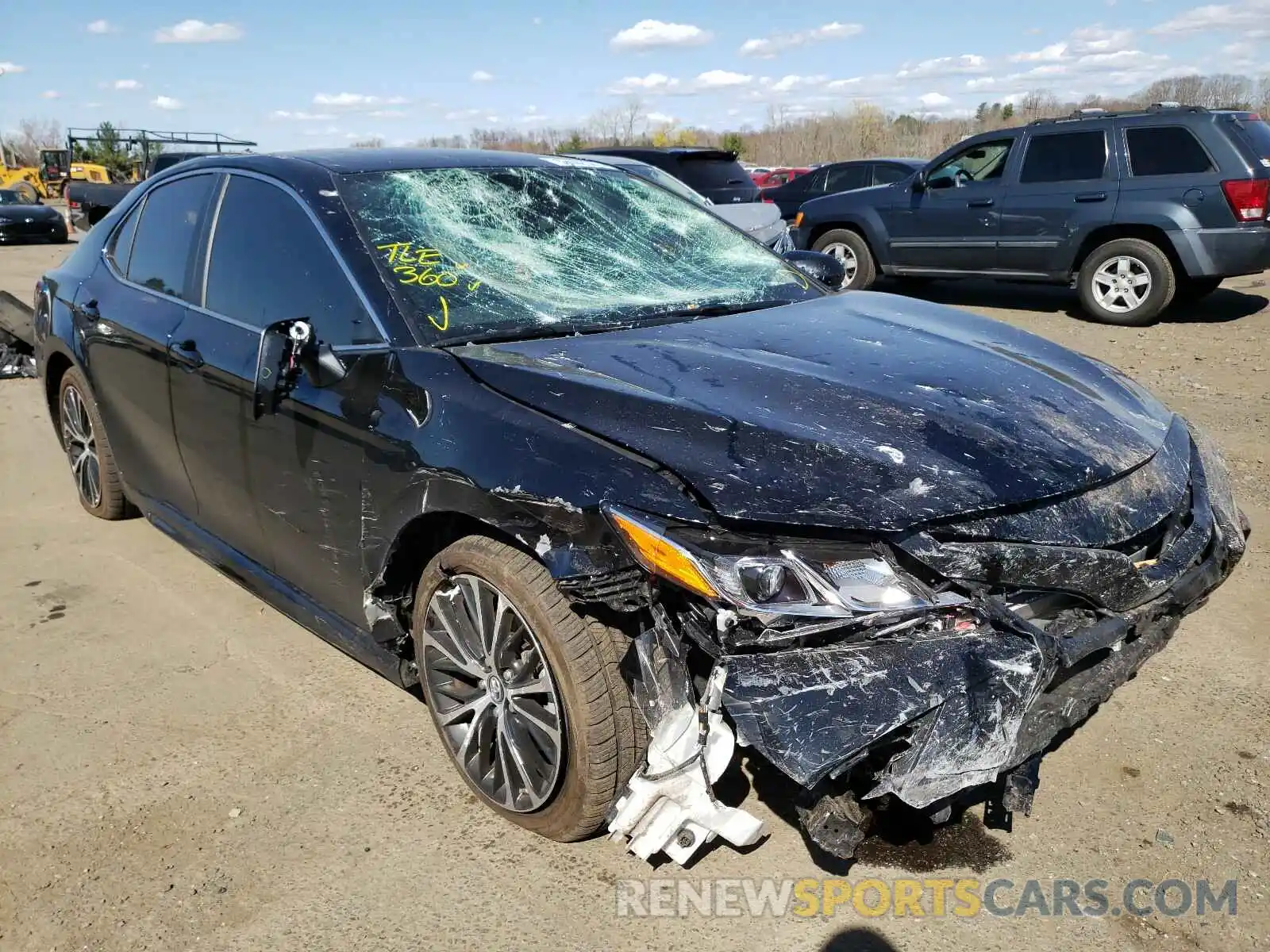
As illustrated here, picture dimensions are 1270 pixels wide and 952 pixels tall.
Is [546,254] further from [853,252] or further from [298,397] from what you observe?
[853,252]

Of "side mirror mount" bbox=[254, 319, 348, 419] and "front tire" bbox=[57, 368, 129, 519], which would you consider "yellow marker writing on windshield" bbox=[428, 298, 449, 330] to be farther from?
"front tire" bbox=[57, 368, 129, 519]

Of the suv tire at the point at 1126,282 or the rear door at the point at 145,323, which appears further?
the suv tire at the point at 1126,282

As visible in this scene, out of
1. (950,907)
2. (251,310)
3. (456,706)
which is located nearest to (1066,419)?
(950,907)

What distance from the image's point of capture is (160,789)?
2898mm

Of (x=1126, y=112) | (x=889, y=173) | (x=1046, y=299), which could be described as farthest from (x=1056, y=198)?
(x=889, y=173)

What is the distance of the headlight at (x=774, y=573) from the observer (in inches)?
82.4

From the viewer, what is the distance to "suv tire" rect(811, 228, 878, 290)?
11.3 metres

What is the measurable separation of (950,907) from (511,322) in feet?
6.22

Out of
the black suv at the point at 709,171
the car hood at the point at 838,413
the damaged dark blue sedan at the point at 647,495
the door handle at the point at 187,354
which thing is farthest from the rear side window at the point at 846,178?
the door handle at the point at 187,354

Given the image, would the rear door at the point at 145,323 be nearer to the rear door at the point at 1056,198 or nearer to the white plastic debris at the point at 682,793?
the white plastic debris at the point at 682,793

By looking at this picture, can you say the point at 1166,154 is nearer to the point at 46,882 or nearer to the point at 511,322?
the point at 511,322

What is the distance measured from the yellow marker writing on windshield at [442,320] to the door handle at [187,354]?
1.02 m

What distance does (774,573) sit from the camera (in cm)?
212

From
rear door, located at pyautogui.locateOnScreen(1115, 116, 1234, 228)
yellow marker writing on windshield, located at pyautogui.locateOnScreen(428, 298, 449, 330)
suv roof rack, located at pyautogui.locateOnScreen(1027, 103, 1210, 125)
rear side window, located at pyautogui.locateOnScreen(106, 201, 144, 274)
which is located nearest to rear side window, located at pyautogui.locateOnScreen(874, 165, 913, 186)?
suv roof rack, located at pyautogui.locateOnScreen(1027, 103, 1210, 125)
